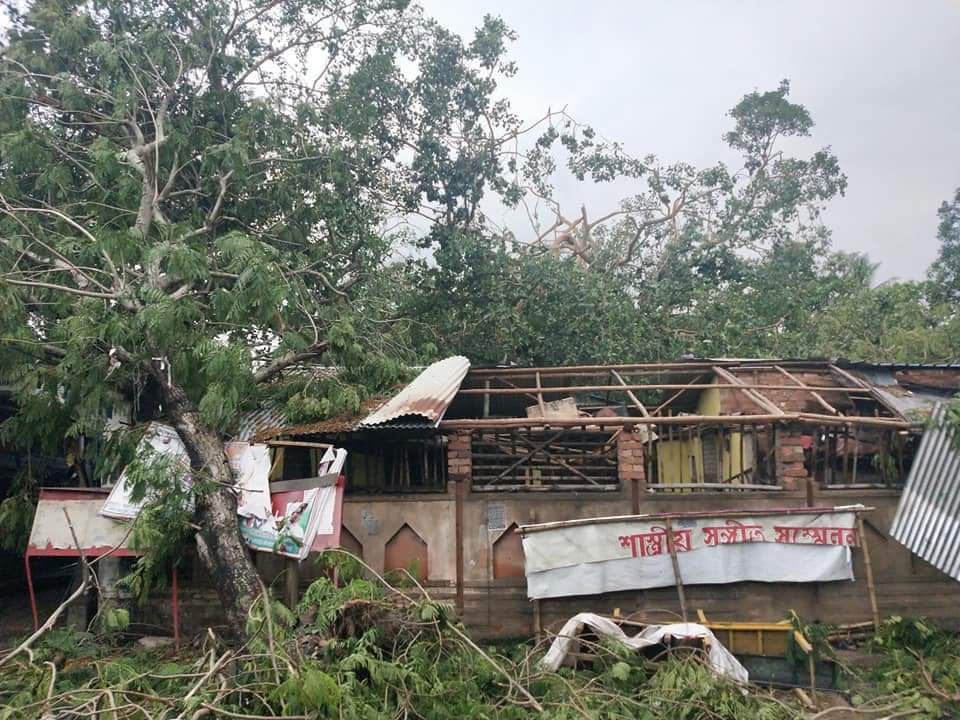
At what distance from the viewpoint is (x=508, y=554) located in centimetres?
898

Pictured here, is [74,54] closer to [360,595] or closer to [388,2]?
[388,2]

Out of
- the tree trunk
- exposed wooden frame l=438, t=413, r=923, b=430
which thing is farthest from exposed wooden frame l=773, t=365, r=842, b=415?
the tree trunk

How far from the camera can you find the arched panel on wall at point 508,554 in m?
8.95

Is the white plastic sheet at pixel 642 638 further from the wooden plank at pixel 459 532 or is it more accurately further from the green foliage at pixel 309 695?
the green foliage at pixel 309 695

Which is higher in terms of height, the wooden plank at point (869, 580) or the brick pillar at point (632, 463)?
the brick pillar at point (632, 463)

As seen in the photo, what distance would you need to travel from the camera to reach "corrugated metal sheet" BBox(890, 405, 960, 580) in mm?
7500

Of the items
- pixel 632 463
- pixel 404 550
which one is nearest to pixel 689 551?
→ pixel 632 463

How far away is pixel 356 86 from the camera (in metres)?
13.5

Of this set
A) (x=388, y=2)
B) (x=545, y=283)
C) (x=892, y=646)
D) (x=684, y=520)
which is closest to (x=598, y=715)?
(x=684, y=520)

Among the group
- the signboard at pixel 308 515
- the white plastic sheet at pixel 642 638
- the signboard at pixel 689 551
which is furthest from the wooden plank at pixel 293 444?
the white plastic sheet at pixel 642 638

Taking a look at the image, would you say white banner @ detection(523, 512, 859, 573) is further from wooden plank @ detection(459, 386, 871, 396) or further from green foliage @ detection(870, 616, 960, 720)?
wooden plank @ detection(459, 386, 871, 396)

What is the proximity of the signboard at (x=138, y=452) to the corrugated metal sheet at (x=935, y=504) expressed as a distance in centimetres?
740

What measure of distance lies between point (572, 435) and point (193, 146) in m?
6.83

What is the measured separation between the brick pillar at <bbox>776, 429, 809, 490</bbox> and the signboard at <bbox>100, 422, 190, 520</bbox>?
641 centimetres
